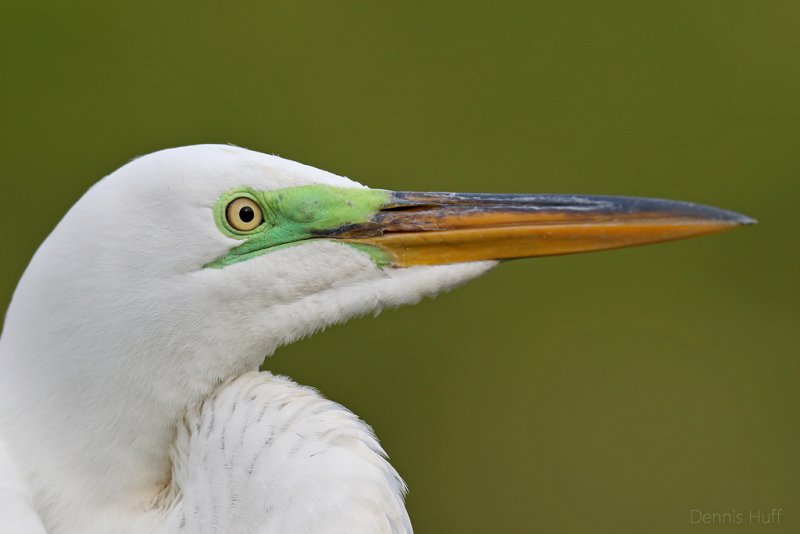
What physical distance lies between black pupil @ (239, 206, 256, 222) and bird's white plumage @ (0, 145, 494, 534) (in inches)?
1.7

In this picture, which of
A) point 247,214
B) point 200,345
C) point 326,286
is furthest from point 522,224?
point 200,345

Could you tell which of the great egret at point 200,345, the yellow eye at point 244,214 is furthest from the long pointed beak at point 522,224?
the yellow eye at point 244,214

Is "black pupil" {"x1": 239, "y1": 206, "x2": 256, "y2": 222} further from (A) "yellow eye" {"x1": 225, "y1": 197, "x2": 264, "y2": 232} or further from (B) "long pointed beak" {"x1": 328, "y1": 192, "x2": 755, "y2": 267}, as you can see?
(B) "long pointed beak" {"x1": 328, "y1": 192, "x2": 755, "y2": 267}

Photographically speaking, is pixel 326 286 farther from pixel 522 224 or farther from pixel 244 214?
pixel 522 224

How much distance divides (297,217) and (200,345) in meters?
0.28

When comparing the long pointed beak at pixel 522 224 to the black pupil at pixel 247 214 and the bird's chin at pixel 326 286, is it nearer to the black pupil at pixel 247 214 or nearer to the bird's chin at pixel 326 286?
the bird's chin at pixel 326 286

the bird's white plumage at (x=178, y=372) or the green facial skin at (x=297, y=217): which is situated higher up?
the green facial skin at (x=297, y=217)

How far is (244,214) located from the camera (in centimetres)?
199

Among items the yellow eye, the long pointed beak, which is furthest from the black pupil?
the long pointed beak

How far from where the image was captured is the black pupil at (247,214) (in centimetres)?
199

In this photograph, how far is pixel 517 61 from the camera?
6.88 m

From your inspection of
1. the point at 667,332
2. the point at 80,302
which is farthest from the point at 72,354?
the point at 667,332

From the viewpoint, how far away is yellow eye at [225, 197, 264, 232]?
1981 millimetres

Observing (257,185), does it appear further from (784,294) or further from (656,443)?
(784,294)
